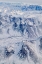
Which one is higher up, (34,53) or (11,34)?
(11,34)

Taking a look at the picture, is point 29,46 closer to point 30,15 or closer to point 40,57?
point 40,57

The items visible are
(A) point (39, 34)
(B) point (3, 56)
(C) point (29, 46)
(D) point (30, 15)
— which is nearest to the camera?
(B) point (3, 56)

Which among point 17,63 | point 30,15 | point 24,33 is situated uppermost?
point 30,15

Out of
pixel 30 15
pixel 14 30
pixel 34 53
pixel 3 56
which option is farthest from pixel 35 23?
pixel 3 56

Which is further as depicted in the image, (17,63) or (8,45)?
(8,45)

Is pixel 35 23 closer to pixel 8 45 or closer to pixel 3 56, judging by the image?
pixel 8 45

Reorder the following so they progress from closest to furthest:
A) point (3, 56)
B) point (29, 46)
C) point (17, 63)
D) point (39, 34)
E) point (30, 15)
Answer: point (17, 63) → point (3, 56) → point (29, 46) → point (39, 34) → point (30, 15)
